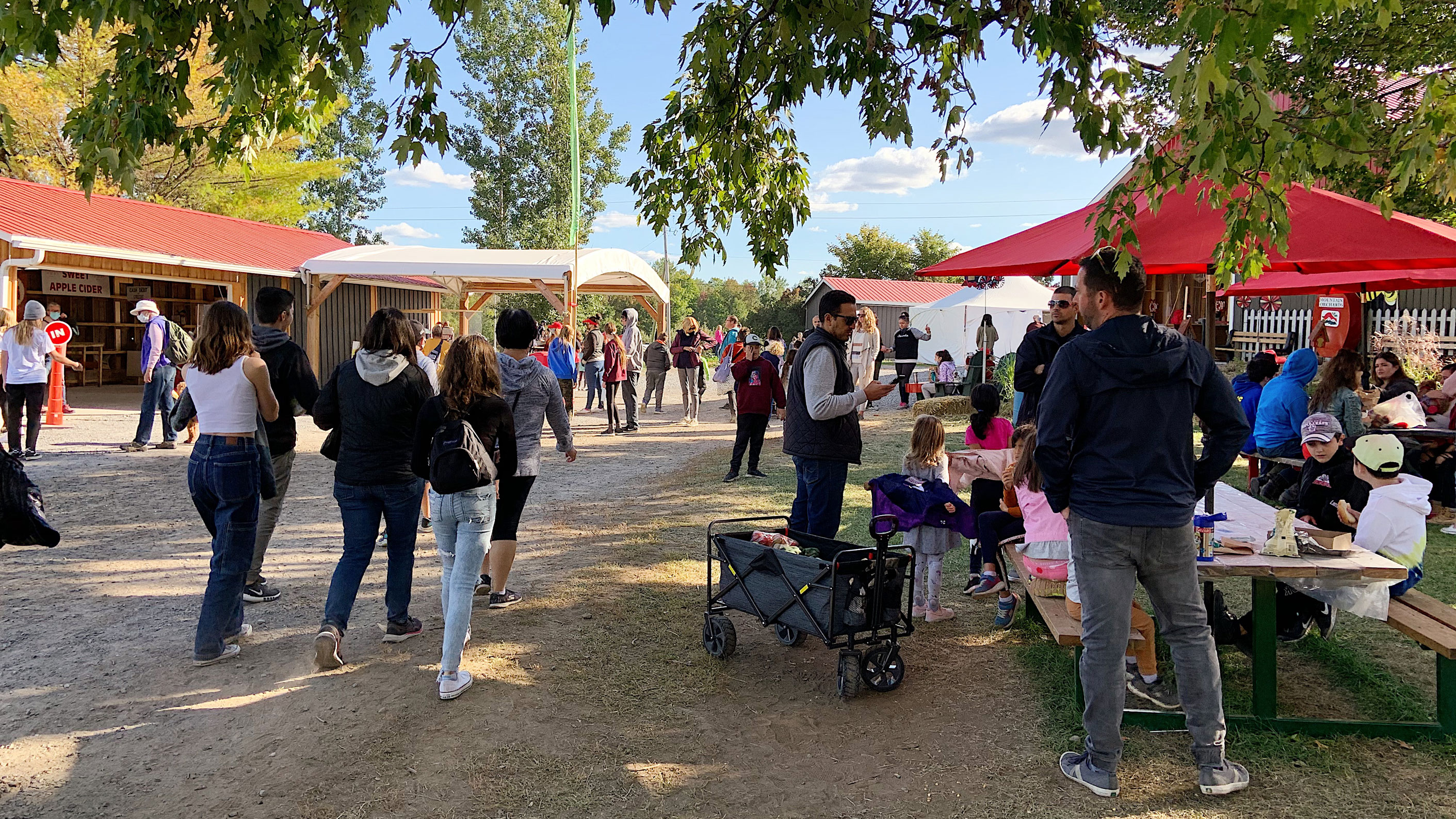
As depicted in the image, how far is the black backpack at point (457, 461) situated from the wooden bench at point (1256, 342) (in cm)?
1650

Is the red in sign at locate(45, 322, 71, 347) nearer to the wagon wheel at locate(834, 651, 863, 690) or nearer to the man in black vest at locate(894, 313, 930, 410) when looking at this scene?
the wagon wheel at locate(834, 651, 863, 690)

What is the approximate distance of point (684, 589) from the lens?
608cm

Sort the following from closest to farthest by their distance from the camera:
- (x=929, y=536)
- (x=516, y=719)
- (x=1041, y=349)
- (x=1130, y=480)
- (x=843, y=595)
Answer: (x=1130, y=480) → (x=516, y=719) → (x=843, y=595) → (x=929, y=536) → (x=1041, y=349)

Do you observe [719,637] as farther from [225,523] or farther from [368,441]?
[225,523]

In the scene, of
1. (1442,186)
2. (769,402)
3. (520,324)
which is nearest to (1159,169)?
(1442,186)

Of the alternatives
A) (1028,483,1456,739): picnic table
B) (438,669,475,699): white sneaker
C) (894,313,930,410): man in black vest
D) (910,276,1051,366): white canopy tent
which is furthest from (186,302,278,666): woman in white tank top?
(894,313,930,410): man in black vest

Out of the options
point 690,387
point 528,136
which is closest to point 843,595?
point 690,387

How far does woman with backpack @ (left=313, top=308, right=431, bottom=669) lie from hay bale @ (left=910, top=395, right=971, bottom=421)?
11.8 m

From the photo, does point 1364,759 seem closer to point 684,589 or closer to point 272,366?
point 684,589

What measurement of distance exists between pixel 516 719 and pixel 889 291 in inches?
1648

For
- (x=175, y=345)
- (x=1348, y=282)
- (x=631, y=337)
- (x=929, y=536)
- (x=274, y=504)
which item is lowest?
(x=929, y=536)

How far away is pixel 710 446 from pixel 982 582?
24.1 ft

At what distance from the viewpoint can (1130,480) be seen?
3240mm

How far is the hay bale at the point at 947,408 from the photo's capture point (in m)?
15.9
